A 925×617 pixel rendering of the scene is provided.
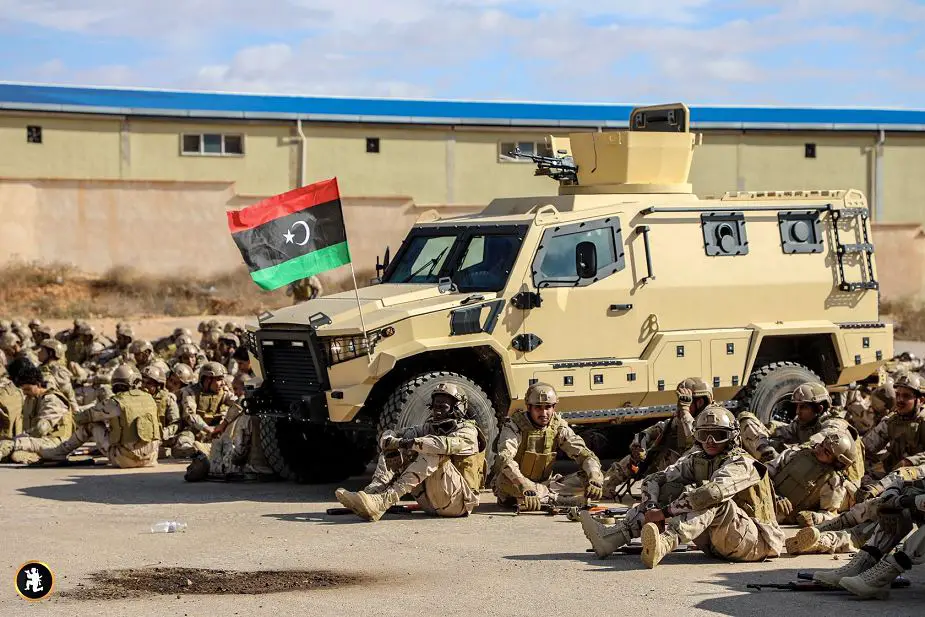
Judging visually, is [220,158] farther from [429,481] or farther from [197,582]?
[197,582]

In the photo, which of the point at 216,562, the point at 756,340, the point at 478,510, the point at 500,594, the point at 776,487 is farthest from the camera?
the point at 756,340

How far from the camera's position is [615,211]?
45.5 feet

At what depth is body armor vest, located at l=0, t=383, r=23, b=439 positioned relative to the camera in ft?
51.7

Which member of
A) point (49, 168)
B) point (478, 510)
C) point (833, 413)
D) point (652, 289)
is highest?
point (49, 168)

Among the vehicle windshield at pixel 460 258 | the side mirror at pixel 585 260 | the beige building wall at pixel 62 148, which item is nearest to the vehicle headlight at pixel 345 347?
the vehicle windshield at pixel 460 258

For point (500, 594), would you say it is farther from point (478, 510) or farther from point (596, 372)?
point (596, 372)

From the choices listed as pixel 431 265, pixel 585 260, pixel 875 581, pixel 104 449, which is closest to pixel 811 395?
pixel 585 260

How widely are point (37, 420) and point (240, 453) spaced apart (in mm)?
2962

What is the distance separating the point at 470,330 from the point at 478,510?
1518mm

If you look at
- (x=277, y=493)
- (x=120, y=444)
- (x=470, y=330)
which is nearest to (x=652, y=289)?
(x=470, y=330)

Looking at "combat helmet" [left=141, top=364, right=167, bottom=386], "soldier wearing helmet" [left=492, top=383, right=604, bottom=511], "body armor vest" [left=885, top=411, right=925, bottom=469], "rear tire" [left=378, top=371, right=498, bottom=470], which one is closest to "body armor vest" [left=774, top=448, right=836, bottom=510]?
"body armor vest" [left=885, top=411, right=925, bottom=469]

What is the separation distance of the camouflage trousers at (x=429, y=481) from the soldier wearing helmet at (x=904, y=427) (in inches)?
117

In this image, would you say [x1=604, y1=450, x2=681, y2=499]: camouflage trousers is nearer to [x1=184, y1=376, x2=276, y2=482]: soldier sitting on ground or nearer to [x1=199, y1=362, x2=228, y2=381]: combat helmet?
[x1=184, y1=376, x2=276, y2=482]: soldier sitting on ground

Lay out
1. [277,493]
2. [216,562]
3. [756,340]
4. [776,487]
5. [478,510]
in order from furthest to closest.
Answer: [756,340] → [277,493] → [478,510] → [776,487] → [216,562]
